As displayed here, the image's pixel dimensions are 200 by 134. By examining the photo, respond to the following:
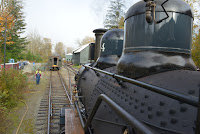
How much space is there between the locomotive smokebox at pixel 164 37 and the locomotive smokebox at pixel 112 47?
2134 millimetres

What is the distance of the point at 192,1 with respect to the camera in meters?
15.9

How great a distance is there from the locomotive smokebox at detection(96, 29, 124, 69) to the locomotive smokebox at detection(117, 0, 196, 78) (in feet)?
7.00

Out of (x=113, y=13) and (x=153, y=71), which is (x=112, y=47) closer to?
(x=153, y=71)

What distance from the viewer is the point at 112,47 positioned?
172 inches

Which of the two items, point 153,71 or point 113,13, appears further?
point 113,13

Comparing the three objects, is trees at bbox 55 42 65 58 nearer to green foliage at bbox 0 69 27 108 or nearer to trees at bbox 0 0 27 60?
trees at bbox 0 0 27 60

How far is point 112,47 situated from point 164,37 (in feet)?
8.03

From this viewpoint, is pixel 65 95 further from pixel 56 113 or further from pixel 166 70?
pixel 166 70

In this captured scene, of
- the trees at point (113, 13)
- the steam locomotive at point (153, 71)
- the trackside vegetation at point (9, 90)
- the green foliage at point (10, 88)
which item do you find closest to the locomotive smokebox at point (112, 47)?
the steam locomotive at point (153, 71)

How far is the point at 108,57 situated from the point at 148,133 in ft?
11.6

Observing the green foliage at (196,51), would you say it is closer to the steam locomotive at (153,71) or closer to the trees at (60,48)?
the steam locomotive at (153,71)

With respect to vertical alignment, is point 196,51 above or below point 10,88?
above

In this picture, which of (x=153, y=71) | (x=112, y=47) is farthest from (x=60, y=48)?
(x=153, y=71)

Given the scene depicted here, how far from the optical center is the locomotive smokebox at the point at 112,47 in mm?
4297
